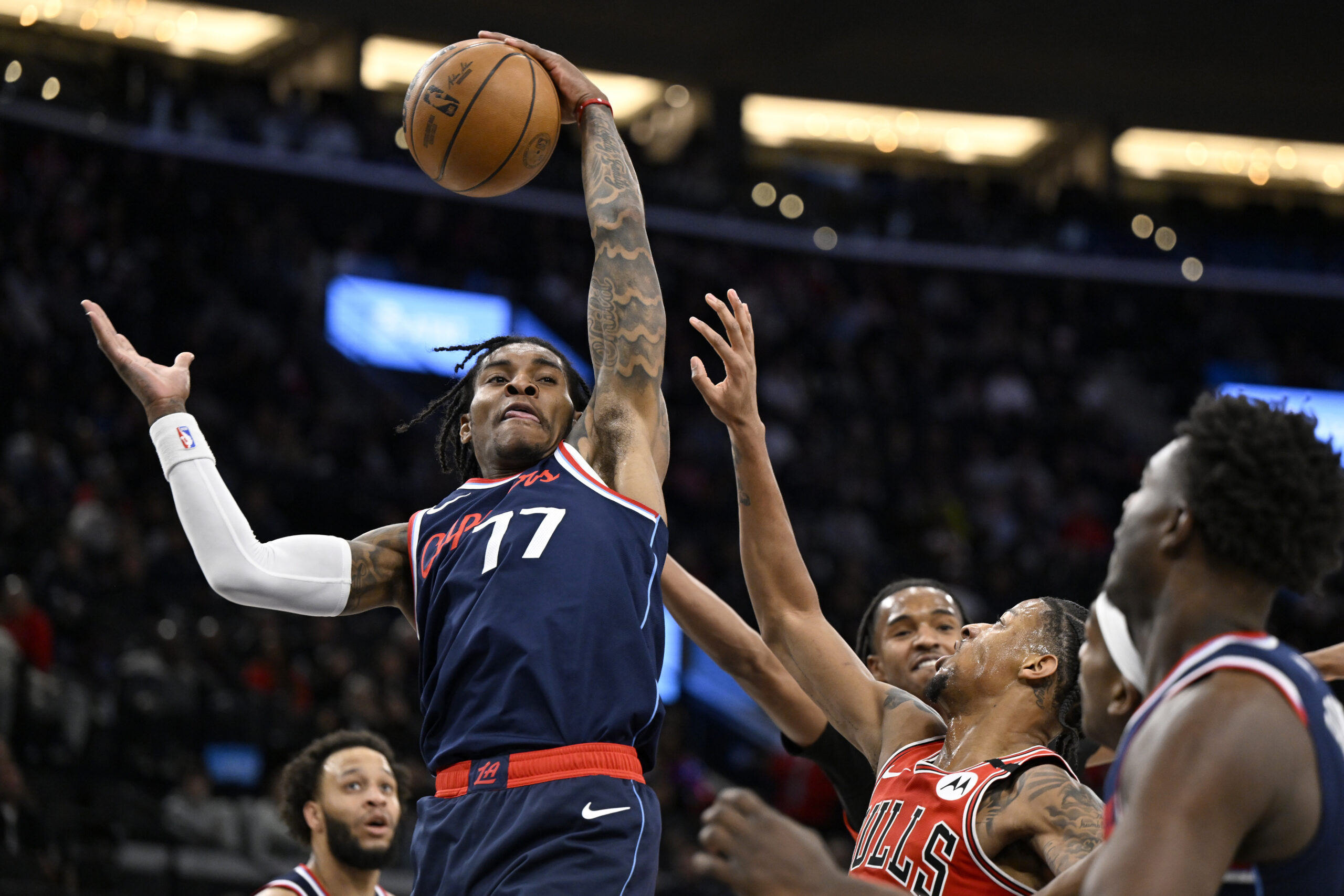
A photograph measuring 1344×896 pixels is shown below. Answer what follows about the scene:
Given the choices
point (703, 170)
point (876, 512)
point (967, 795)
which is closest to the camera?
point (967, 795)

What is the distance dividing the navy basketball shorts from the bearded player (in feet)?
1.99

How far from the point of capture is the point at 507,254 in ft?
56.7

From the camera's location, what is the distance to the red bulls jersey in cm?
314

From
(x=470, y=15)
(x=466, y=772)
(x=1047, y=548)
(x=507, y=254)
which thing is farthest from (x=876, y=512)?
(x=466, y=772)

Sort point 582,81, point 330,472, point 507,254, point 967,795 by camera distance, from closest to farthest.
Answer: point 967,795
point 582,81
point 330,472
point 507,254

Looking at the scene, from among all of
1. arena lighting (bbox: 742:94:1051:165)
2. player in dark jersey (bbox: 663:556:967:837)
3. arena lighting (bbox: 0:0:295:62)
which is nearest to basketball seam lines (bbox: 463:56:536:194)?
player in dark jersey (bbox: 663:556:967:837)

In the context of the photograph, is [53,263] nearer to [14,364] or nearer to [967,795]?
[14,364]

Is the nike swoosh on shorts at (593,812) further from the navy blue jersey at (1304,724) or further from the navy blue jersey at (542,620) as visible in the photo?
the navy blue jersey at (1304,724)

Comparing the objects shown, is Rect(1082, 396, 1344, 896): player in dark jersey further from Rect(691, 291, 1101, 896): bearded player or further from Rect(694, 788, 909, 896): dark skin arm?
Rect(691, 291, 1101, 896): bearded player

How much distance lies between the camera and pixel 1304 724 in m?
1.89

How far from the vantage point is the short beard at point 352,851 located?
188 inches

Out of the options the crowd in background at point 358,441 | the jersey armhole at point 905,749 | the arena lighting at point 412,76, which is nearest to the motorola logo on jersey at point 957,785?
the jersey armhole at point 905,749

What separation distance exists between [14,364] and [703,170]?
397 inches

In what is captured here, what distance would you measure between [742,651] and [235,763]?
18.3ft
